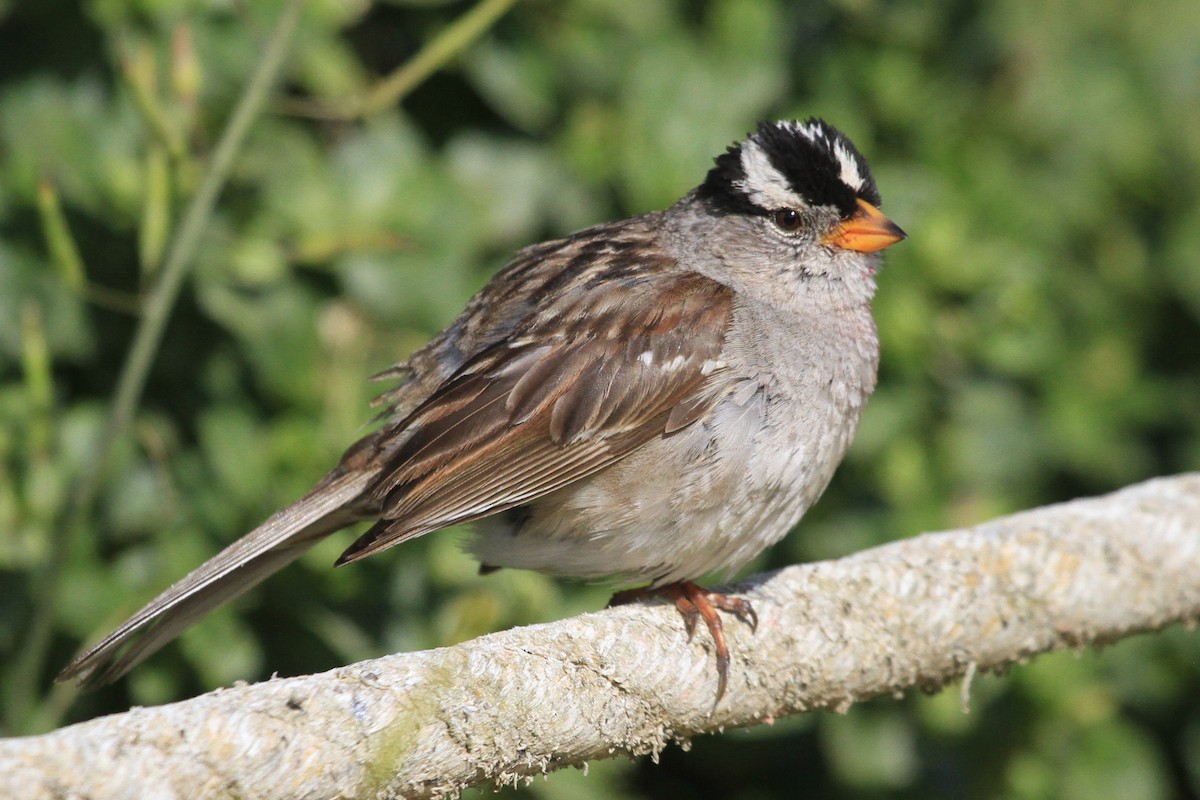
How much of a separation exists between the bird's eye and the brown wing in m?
0.28

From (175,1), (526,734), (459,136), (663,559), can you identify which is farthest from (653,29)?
(526,734)

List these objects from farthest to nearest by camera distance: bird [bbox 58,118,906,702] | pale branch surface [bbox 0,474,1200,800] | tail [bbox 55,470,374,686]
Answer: bird [bbox 58,118,906,702]
tail [bbox 55,470,374,686]
pale branch surface [bbox 0,474,1200,800]

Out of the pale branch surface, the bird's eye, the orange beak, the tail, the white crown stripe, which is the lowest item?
the pale branch surface

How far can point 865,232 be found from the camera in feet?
11.0

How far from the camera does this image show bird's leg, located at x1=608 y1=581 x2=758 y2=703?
2.88 metres

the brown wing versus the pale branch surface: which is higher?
the brown wing

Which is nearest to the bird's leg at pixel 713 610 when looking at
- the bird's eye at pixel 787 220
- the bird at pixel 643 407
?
the bird at pixel 643 407

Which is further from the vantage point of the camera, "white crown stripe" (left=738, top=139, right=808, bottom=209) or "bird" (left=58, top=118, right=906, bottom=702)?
"white crown stripe" (left=738, top=139, right=808, bottom=209)

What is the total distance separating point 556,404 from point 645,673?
0.71 meters

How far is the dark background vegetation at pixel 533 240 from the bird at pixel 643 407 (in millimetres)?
304

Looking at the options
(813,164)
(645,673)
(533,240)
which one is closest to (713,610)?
(645,673)

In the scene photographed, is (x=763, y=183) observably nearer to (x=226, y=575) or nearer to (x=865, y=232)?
(x=865, y=232)

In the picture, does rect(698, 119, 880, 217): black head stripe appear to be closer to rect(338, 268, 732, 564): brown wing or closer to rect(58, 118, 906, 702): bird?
rect(58, 118, 906, 702): bird

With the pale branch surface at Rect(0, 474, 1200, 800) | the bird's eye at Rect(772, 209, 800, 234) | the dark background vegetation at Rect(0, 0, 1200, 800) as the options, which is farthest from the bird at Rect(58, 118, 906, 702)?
the dark background vegetation at Rect(0, 0, 1200, 800)
